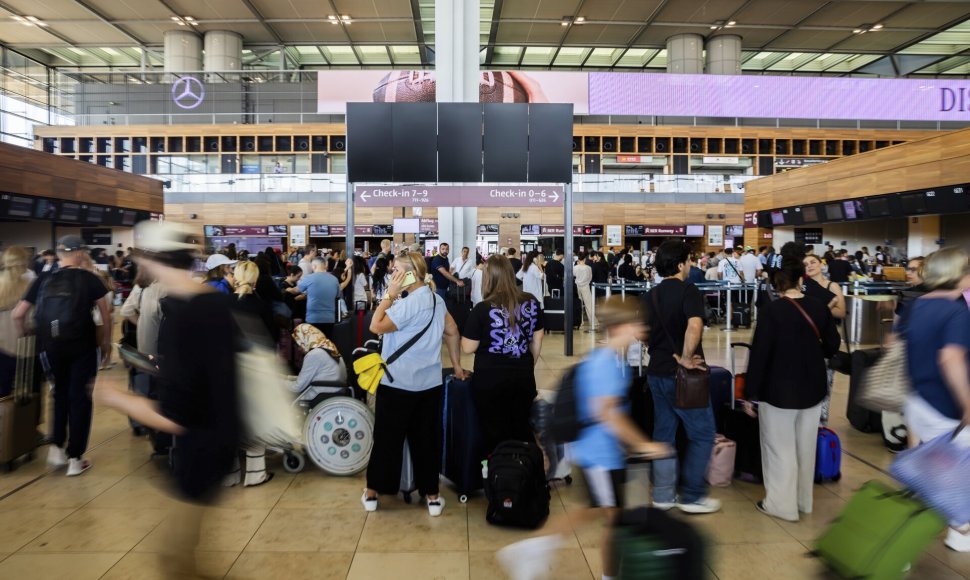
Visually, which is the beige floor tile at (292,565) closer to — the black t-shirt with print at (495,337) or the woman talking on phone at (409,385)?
the woman talking on phone at (409,385)

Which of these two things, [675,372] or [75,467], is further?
[75,467]

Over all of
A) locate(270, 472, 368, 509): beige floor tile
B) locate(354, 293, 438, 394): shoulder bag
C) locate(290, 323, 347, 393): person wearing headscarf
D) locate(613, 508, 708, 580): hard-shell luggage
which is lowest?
locate(270, 472, 368, 509): beige floor tile

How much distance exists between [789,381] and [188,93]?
29075 mm

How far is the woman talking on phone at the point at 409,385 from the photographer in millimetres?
3691

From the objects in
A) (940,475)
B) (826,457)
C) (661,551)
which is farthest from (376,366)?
(826,457)

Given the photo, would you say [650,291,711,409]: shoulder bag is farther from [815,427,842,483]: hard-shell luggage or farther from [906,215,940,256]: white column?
[906,215,940,256]: white column

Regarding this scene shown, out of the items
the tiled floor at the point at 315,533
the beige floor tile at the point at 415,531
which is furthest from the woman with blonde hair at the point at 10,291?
the beige floor tile at the point at 415,531

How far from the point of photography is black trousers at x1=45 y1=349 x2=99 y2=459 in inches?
178

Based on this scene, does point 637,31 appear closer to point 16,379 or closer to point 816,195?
point 816,195

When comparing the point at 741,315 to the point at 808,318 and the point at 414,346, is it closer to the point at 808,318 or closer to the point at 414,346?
the point at 808,318

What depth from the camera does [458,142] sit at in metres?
9.05

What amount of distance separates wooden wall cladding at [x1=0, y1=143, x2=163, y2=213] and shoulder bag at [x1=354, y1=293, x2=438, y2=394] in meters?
14.6

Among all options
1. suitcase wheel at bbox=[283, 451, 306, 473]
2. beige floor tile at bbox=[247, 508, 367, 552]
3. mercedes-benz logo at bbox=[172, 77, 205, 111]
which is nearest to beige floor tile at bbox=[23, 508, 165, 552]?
beige floor tile at bbox=[247, 508, 367, 552]

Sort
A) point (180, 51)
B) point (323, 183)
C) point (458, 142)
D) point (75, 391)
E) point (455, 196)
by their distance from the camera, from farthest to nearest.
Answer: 1. point (180, 51)
2. point (323, 183)
3. point (458, 142)
4. point (455, 196)
5. point (75, 391)
